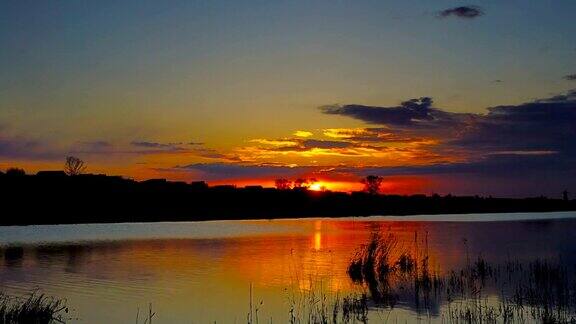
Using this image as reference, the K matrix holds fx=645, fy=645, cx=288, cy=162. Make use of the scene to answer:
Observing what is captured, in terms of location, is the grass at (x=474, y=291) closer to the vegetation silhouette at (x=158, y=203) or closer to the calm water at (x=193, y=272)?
the calm water at (x=193, y=272)

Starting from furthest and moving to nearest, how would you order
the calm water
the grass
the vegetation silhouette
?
1. the vegetation silhouette
2. the calm water
3. the grass

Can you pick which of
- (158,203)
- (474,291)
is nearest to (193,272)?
(474,291)

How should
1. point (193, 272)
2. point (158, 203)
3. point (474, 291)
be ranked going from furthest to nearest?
point (158, 203)
point (193, 272)
point (474, 291)

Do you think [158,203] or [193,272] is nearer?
[193,272]

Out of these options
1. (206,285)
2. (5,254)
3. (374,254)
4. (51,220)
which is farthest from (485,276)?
(51,220)

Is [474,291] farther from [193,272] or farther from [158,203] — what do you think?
[158,203]

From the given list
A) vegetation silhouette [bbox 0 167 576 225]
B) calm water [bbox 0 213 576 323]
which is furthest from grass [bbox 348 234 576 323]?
vegetation silhouette [bbox 0 167 576 225]

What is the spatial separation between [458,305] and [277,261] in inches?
571

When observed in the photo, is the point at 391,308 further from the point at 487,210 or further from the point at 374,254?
the point at 487,210

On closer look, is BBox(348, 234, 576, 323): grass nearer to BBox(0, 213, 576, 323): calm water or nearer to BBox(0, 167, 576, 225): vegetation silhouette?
BBox(0, 213, 576, 323): calm water

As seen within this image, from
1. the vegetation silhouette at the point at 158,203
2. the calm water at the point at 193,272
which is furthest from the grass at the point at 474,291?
the vegetation silhouette at the point at 158,203

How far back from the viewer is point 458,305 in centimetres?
1780

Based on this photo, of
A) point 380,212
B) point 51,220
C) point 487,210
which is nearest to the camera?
point 51,220

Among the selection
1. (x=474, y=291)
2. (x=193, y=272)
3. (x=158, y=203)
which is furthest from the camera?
(x=158, y=203)
